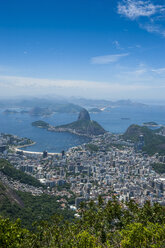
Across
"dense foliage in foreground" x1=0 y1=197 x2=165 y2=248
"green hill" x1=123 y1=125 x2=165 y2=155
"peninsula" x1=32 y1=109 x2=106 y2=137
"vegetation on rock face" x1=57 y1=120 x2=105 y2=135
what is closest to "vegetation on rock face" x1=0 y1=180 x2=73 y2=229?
"dense foliage in foreground" x1=0 y1=197 x2=165 y2=248

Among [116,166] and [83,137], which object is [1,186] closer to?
[116,166]

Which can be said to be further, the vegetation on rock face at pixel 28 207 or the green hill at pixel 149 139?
the green hill at pixel 149 139

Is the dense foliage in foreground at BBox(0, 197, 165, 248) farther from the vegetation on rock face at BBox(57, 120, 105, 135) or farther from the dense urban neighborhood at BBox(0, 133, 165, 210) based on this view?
the vegetation on rock face at BBox(57, 120, 105, 135)

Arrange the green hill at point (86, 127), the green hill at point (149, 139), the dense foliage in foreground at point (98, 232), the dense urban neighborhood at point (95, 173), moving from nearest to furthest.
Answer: the dense foliage in foreground at point (98, 232) → the dense urban neighborhood at point (95, 173) → the green hill at point (149, 139) → the green hill at point (86, 127)

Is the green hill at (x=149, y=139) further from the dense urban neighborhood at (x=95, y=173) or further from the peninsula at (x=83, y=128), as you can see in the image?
the peninsula at (x=83, y=128)

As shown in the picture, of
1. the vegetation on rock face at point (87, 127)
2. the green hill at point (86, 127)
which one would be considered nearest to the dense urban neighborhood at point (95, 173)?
the vegetation on rock face at point (87, 127)

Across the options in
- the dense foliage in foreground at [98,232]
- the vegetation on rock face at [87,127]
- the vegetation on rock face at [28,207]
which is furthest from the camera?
the vegetation on rock face at [87,127]

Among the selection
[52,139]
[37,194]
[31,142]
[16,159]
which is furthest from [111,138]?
[37,194]

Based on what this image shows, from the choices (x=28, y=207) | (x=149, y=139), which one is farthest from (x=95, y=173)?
(x=149, y=139)

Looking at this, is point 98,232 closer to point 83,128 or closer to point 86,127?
point 86,127
